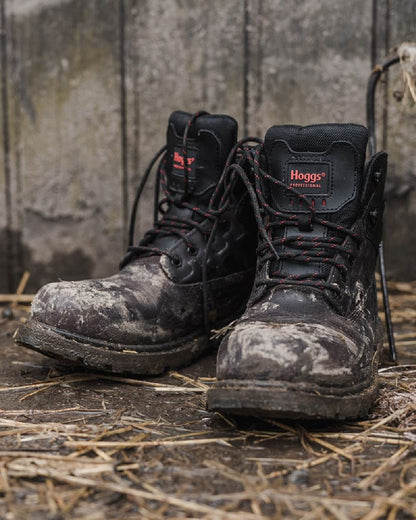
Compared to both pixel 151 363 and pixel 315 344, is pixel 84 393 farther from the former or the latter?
pixel 315 344

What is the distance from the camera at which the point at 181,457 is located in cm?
97

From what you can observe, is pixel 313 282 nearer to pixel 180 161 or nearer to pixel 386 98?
pixel 180 161

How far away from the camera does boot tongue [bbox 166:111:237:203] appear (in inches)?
56.7

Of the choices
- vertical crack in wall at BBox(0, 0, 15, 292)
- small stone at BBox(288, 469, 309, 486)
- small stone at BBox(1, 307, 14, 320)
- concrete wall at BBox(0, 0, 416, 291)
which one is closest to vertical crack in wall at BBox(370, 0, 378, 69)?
concrete wall at BBox(0, 0, 416, 291)

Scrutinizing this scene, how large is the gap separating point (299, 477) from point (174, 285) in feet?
1.93

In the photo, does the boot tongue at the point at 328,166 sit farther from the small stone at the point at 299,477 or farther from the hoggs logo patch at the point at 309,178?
the small stone at the point at 299,477

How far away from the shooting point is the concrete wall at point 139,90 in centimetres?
198

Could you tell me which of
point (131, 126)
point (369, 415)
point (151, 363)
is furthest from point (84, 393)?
point (131, 126)

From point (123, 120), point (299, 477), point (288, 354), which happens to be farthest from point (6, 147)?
point (299, 477)

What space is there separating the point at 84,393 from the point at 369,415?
1.63ft

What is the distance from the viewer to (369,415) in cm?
113

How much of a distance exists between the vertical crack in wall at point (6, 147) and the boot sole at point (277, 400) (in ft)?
4.21

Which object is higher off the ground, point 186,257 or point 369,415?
point 186,257

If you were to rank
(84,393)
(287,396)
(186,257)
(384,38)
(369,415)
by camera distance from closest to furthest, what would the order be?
(287,396)
(369,415)
(84,393)
(186,257)
(384,38)
